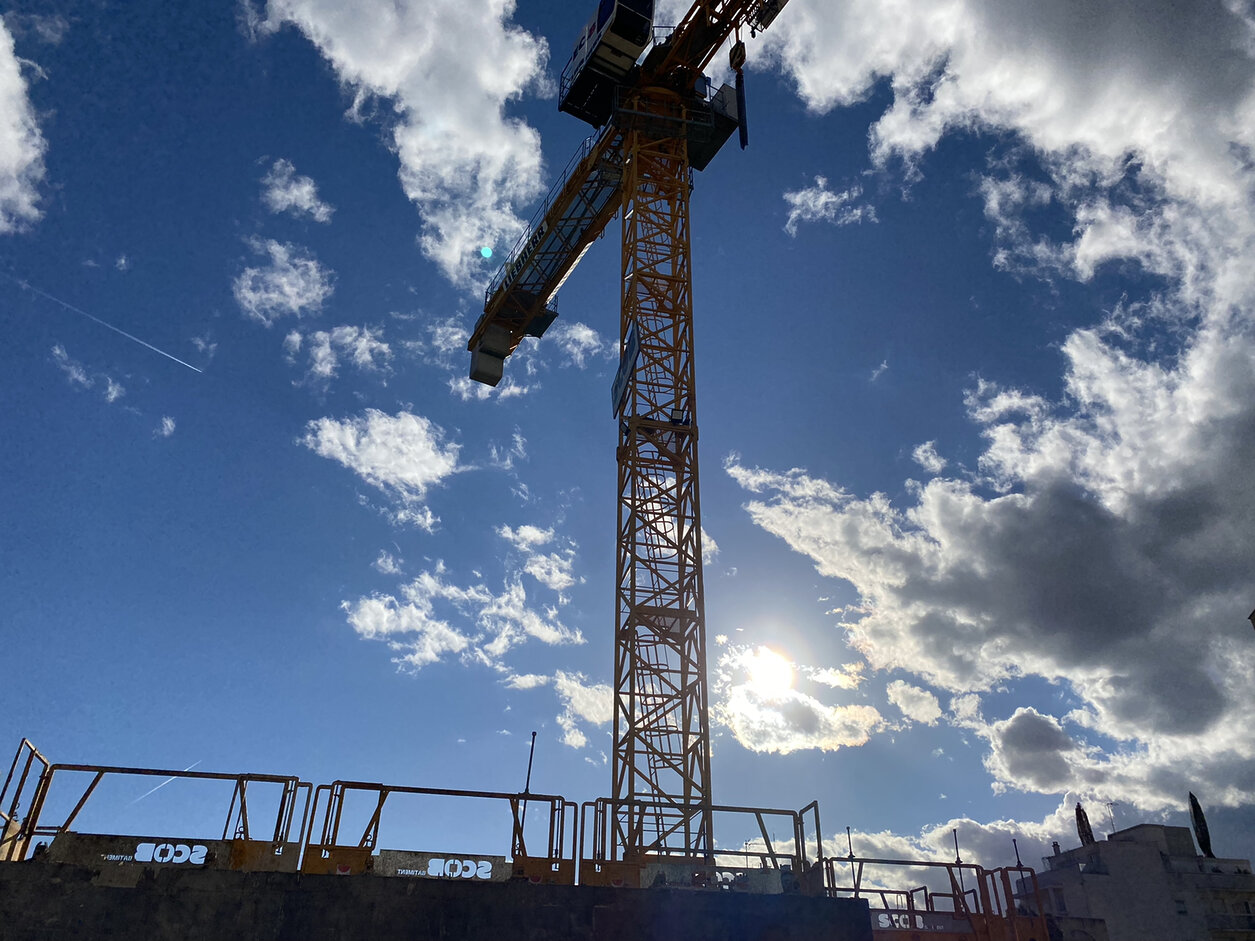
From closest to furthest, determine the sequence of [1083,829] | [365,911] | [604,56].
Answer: [365,911] → [604,56] → [1083,829]

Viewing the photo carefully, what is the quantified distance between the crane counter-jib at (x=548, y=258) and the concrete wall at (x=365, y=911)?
26.6 meters

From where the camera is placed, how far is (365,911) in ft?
43.1

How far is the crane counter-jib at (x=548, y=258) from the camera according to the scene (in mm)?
34094

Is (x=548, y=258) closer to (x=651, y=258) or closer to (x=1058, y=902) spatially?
(x=651, y=258)

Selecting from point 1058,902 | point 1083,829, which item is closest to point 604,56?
point 1058,902

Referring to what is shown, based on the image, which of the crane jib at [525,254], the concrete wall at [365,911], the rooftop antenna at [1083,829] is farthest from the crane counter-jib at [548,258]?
the rooftop antenna at [1083,829]

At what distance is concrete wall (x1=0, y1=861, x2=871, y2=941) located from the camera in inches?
494

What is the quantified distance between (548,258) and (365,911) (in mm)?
29123

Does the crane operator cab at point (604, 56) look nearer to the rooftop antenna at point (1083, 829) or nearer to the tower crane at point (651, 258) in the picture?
the tower crane at point (651, 258)

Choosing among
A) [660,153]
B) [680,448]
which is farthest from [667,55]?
[680,448]

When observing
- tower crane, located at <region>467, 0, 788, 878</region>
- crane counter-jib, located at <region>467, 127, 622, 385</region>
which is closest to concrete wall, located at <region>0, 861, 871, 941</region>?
tower crane, located at <region>467, 0, 788, 878</region>

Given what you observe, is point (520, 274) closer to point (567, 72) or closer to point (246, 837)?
point (567, 72)

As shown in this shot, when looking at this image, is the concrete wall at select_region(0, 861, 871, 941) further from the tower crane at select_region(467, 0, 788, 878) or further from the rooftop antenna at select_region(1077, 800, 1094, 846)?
the rooftop antenna at select_region(1077, 800, 1094, 846)

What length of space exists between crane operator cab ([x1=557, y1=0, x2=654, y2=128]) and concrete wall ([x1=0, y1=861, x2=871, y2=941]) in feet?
89.8
